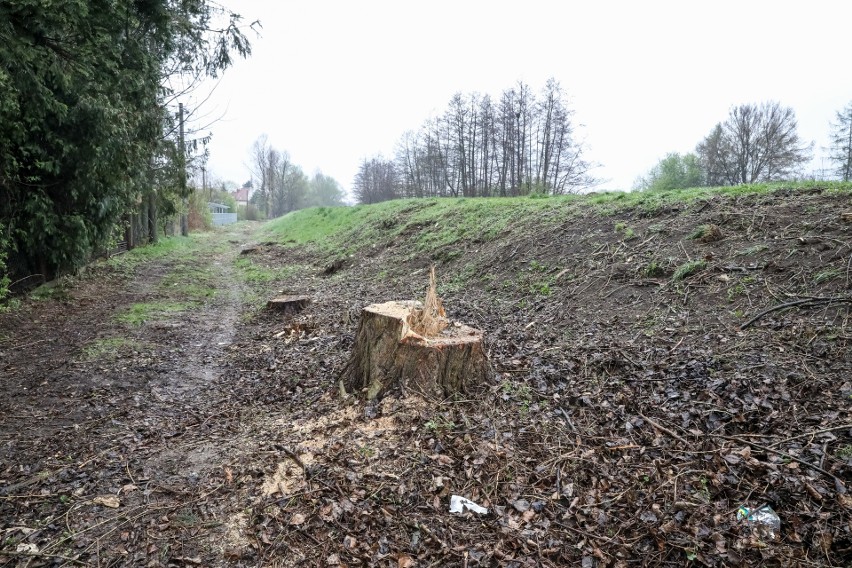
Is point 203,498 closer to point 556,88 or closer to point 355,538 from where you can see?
point 355,538

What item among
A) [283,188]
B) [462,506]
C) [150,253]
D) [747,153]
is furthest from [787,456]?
[283,188]

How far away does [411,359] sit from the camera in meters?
4.11

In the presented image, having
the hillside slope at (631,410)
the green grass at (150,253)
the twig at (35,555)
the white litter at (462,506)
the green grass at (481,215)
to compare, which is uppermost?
the green grass at (481,215)

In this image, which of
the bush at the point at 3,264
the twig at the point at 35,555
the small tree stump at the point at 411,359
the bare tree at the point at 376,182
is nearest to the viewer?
the twig at the point at 35,555

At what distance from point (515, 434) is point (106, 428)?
11.3 ft

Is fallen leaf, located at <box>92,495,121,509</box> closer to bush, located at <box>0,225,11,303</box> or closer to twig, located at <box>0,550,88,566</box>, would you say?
twig, located at <box>0,550,88,566</box>

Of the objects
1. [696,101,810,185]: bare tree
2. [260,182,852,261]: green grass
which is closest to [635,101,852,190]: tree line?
[696,101,810,185]: bare tree

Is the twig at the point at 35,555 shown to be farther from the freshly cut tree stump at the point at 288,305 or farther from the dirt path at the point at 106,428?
the freshly cut tree stump at the point at 288,305

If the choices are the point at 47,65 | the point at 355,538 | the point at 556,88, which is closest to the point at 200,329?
the point at 47,65

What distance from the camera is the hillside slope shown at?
101 inches

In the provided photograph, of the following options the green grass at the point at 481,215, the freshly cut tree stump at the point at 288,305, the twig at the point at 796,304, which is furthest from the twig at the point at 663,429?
the freshly cut tree stump at the point at 288,305

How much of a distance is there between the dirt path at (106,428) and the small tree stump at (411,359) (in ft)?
4.28

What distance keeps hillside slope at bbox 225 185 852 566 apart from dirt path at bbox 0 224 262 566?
0.62m

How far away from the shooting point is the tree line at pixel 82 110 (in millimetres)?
5777
